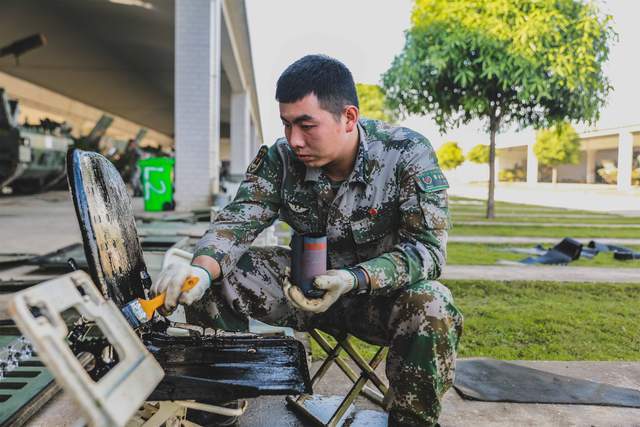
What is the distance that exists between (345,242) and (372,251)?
11 centimetres

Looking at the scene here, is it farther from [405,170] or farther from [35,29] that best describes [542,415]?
[35,29]

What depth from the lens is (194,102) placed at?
1003 centimetres

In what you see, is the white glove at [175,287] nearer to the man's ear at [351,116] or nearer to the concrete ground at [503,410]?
the concrete ground at [503,410]

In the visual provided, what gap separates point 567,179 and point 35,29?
5442 cm

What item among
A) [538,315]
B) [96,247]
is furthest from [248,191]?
[538,315]

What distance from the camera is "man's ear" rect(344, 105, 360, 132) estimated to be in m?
2.13

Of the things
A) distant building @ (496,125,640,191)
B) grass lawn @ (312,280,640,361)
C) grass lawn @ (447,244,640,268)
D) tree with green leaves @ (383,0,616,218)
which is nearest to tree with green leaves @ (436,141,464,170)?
distant building @ (496,125,640,191)

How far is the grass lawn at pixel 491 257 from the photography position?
20.6ft

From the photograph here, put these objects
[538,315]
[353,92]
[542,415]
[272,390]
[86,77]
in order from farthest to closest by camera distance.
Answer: [86,77] < [538,315] < [542,415] < [353,92] < [272,390]

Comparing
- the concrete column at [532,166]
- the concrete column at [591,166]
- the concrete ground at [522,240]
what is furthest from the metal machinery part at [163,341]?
the concrete column at [591,166]

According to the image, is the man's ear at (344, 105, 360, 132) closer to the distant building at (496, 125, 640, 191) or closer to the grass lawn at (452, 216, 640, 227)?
the grass lawn at (452, 216, 640, 227)

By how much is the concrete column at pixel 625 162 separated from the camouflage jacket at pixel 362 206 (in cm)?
3650

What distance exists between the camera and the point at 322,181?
225cm

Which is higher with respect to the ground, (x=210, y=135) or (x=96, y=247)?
(x=210, y=135)
